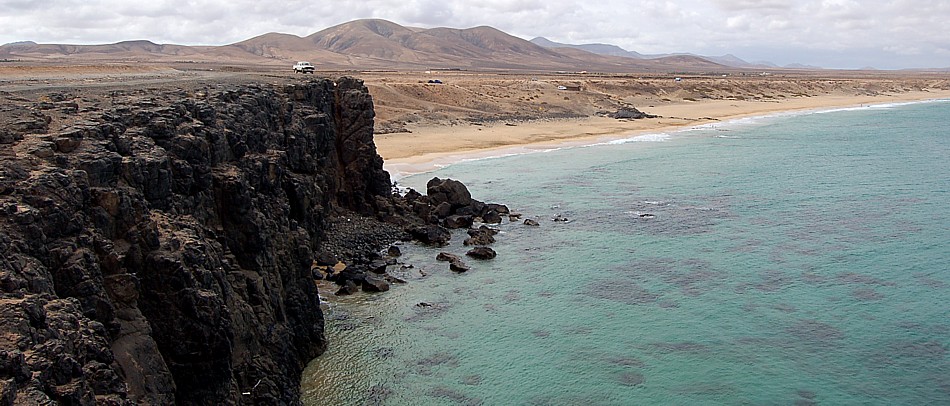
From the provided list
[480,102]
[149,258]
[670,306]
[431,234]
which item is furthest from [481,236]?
[480,102]

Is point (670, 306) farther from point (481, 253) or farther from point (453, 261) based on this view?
point (453, 261)

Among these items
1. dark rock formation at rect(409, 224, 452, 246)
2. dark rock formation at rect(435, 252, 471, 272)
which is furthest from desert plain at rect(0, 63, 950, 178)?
dark rock formation at rect(435, 252, 471, 272)

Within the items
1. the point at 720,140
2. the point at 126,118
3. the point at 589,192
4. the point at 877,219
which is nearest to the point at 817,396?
the point at 126,118

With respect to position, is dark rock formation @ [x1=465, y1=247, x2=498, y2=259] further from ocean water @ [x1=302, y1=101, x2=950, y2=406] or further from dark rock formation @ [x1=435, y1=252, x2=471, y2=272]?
dark rock formation @ [x1=435, y1=252, x2=471, y2=272]

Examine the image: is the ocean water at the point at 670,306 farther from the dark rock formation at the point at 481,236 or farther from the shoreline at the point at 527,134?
the shoreline at the point at 527,134

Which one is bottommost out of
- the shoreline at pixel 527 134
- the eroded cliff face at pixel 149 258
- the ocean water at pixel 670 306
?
the ocean water at pixel 670 306

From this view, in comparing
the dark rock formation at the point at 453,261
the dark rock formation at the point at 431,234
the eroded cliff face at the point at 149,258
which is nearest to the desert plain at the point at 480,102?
the eroded cliff face at the point at 149,258
